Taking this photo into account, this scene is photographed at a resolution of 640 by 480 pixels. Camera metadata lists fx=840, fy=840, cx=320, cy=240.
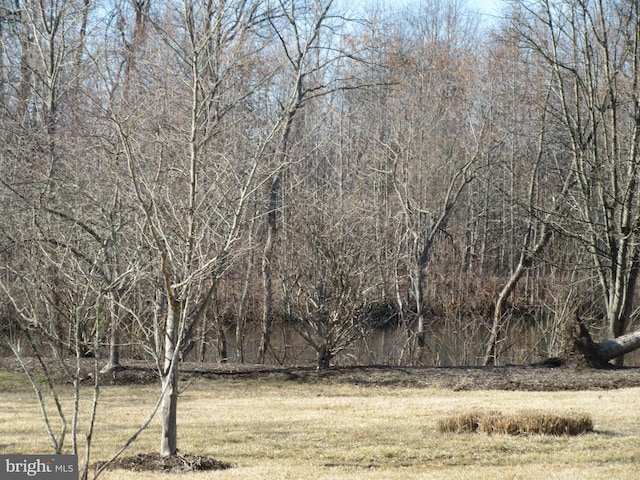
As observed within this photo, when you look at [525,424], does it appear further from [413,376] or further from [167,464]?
[413,376]

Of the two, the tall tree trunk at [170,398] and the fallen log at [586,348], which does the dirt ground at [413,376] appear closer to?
the fallen log at [586,348]

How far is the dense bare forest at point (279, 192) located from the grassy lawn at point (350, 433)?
104cm

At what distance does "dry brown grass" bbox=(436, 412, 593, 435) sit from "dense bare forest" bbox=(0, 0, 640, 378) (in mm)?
2864

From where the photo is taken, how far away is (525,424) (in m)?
7.90

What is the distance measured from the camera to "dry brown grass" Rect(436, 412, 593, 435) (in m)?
7.89

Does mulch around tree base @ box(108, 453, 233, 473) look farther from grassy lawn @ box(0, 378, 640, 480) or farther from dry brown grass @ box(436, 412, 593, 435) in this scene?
dry brown grass @ box(436, 412, 593, 435)

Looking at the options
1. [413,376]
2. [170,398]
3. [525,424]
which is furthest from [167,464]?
[413,376]

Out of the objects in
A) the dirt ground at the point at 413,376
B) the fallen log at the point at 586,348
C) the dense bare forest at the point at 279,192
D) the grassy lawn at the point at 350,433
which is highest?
the dense bare forest at the point at 279,192

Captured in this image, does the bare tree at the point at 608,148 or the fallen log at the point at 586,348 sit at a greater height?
the bare tree at the point at 608,148

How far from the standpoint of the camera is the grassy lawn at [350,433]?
6.59m

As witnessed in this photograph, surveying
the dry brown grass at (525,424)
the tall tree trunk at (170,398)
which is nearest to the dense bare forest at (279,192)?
the tall tree trunk at (170,398)

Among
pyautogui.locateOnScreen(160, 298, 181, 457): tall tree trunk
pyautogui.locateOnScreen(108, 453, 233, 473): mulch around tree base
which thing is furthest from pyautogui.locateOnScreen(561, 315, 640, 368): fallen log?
pyautogui.locateOnScreen(160, 298, 181, 457): tall tree trunk

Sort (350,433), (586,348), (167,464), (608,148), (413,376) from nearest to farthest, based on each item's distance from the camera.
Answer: (167,464), (350,433), (413,376), (586,348), (608,148)

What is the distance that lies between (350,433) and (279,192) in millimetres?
10422
